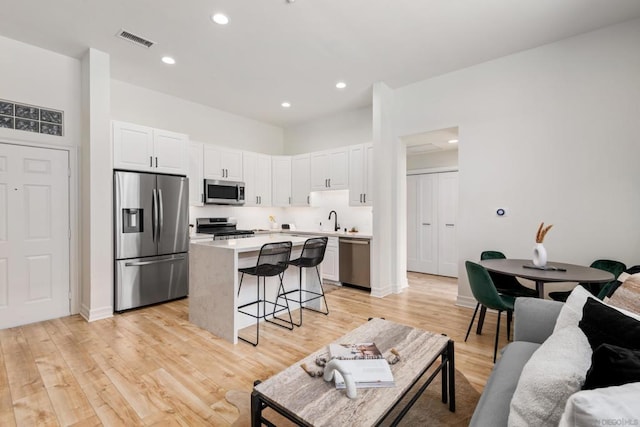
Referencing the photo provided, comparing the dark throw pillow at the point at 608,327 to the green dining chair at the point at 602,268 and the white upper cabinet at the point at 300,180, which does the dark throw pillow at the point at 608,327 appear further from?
the white upper cabinet at the point at 300,180

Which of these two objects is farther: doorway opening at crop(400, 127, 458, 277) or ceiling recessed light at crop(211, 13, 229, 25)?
doorway opening at crop(400, 127, 458, 277)

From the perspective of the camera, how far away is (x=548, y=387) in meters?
0.98

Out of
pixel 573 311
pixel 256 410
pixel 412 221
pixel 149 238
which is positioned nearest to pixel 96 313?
pixel 149 238

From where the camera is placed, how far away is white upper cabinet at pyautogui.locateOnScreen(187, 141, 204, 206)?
4.92 meters

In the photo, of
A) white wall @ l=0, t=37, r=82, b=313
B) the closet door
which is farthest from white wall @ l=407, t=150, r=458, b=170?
white wall @ l=0, t=37, r=82, b=313

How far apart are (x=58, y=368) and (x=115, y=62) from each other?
350 centimetres

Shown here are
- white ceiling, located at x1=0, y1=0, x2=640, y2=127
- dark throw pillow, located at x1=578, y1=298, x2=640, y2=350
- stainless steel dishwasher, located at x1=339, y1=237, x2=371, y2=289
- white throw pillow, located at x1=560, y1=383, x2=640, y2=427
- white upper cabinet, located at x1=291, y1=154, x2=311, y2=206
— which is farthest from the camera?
white upper cabinet, located at x1=291, y1=154, x2=311, y2=206

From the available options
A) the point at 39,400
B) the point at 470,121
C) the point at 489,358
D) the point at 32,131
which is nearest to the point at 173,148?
the point at 32,131

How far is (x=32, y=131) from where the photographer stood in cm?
348

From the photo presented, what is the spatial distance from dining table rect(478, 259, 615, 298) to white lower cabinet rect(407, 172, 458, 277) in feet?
10.1

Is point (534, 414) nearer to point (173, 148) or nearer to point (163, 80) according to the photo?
point (173, 148)

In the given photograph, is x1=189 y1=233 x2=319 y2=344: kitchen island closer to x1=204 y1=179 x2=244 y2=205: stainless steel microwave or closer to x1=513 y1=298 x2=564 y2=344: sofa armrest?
x1=204 y1=179 x2=244 y2=205: stainless steel microwave

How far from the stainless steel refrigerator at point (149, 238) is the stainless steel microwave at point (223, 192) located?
2.04 feet

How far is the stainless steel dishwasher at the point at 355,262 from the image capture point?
4.85 meters
